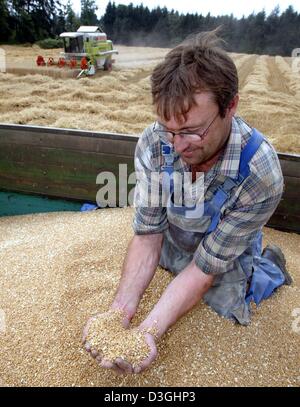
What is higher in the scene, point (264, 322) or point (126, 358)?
point (126, 358)

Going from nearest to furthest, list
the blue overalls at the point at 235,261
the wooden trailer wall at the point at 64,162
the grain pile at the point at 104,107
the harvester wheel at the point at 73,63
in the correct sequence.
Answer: the blue overalls at the point at 235,261, the wooden trailer wall at the point at 64,162, the grain pile at the point at 104,107, the harvester wheel at the point at 73,63

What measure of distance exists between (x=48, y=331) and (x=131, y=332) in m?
0.49

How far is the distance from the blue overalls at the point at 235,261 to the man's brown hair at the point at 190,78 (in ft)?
0.91

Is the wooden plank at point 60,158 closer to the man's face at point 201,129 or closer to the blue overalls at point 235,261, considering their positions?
the blue overalls at point 235,261

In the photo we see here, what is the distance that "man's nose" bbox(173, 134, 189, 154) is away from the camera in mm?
1419

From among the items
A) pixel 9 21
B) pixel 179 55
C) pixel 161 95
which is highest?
pixel 179 55

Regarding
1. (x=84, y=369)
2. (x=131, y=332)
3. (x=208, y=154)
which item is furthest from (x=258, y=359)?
(x=208, y=154)

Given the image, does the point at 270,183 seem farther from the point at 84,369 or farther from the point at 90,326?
Answer: the point at 84,369

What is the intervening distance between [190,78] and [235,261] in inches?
36.0

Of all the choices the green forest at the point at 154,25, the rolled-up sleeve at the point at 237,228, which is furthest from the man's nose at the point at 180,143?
the green forest at the point at 154,25

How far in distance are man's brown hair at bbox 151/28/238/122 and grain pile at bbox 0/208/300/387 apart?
992 millimetres

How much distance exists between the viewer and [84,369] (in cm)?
163

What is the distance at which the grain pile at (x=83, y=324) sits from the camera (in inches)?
64.0

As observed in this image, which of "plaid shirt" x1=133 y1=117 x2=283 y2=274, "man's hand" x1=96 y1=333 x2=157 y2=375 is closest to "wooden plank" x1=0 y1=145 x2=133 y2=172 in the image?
→ "plaid shirt" x1=133 y1=117 x2=283 y2=274
